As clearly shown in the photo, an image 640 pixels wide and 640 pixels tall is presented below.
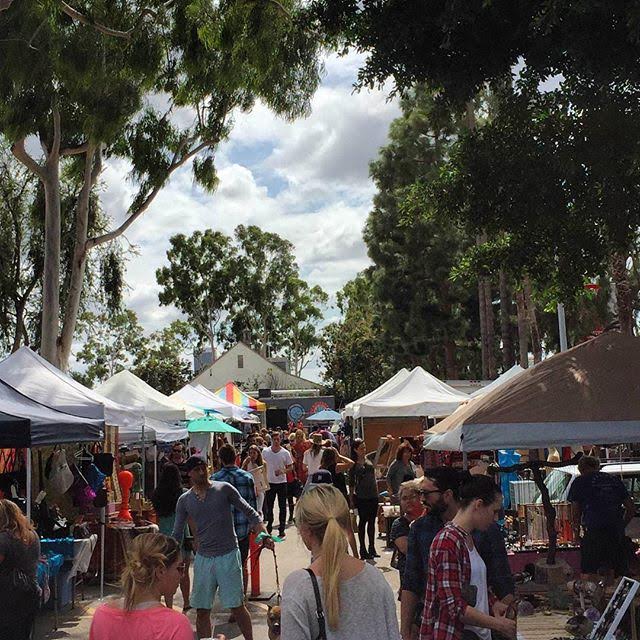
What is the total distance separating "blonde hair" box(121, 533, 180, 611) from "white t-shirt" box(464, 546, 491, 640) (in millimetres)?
1360

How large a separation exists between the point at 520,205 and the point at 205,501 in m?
4.73

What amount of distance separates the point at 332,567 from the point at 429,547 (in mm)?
1819

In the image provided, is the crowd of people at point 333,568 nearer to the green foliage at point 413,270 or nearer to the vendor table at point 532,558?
the vendor table at point 532,558

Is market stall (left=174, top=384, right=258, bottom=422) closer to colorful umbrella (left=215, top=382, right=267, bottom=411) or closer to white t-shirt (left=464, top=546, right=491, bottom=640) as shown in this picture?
colorful umbrella (left=215, top=382, right=267, bottom=411)

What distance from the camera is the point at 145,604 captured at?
3.50 m

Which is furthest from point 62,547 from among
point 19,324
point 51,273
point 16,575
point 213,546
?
point 19,324

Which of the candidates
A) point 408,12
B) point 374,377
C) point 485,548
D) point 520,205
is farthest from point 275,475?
point 374,377

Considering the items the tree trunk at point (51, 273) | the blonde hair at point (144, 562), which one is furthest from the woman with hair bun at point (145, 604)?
the tree trunk at point (51, 273)

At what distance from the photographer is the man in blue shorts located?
726 cm

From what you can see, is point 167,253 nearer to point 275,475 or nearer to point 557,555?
point 275,475

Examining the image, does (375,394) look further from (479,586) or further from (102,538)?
(479,586)

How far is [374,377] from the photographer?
6322 cm

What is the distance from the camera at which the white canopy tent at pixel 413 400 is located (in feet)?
64.5

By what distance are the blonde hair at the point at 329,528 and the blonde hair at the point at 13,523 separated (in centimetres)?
296
